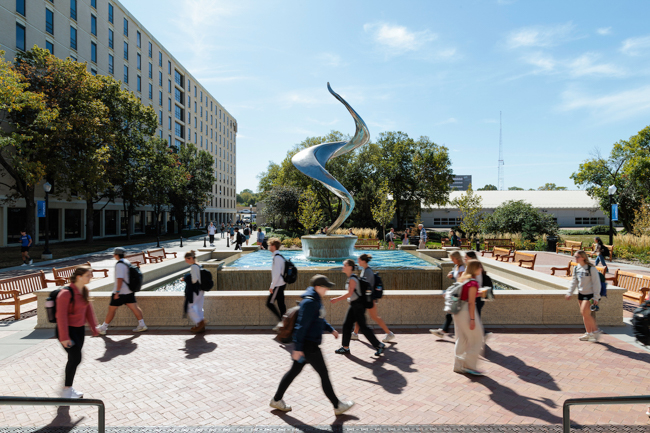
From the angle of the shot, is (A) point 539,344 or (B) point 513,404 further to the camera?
(A) point 539,344

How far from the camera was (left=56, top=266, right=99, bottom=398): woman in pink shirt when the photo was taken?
14.3 ft

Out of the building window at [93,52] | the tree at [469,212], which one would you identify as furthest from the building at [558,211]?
the building window at [93,52]

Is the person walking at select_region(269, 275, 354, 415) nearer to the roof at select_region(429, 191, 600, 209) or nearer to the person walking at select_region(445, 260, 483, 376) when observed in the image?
the person walking at select_region(445, 260, 483, 376)

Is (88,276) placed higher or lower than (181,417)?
higher

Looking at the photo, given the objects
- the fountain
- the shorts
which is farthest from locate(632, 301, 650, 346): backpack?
the fountain

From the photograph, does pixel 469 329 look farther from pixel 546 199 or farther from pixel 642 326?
pixel 546 199

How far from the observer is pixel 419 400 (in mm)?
4480

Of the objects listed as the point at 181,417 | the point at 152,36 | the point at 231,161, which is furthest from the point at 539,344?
the point at 231,161

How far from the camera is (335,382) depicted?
5008mm

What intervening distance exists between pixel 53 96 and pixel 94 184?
6041 mm

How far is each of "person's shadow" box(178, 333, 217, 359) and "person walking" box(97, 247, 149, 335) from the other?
45.5 inches

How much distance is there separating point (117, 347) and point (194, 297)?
1458 mm

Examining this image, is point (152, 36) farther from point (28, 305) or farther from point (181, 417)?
point (181, 417)

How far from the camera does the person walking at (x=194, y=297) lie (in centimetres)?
682
